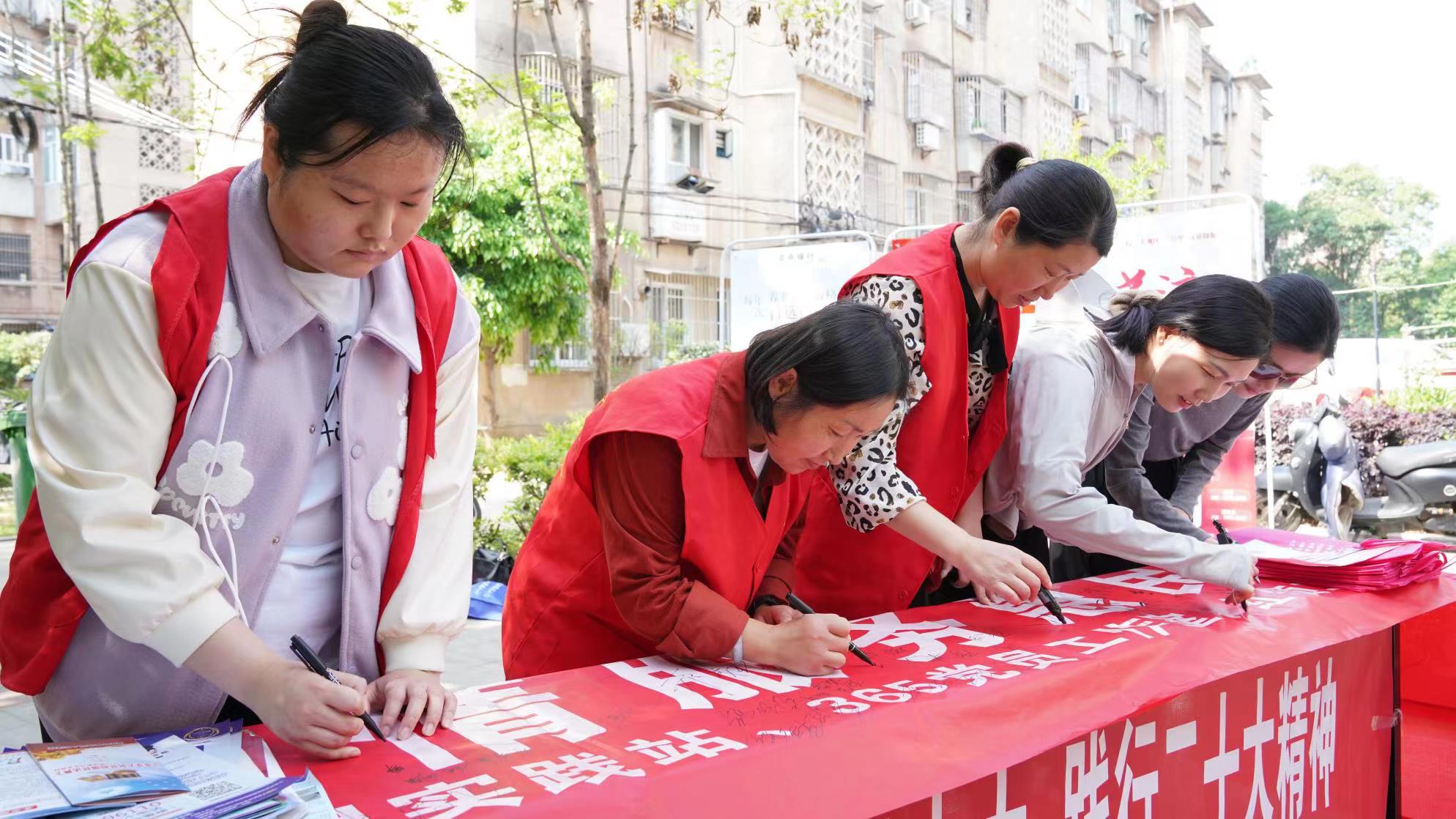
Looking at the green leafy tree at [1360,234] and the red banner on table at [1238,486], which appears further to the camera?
the green leafy tree at [1360,234]

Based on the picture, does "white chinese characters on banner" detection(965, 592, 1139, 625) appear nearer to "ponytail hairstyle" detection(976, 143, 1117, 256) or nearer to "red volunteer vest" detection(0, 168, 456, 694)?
"ponytail hairstyle" detection(976, 143, 1117, 256)

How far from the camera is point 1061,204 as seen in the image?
1.69 meters

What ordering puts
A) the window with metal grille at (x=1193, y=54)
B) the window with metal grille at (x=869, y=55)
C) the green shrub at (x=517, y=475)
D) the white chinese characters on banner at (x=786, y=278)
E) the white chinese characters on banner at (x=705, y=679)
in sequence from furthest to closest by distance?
the window with metal grille at (x=1193, y=54) < the window with metal grille at (x=869, y=55) < the white chinese characters on banner at (x=786, y=278) < the green shrub at (x=517, y=475) < the white chinese characters on banner at (x=705, y=679)

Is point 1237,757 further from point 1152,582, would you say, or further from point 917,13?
point 917,13

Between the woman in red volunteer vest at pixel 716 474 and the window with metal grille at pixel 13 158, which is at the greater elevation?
the window with metal grille at pixel 13 158

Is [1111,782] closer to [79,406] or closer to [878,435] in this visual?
[878,435]

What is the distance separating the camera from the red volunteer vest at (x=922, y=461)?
5.92ft

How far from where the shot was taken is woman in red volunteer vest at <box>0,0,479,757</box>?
95 centimetres

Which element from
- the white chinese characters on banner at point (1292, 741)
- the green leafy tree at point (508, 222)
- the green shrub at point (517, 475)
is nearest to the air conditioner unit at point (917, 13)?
the green leafy tree at point (508, 222)

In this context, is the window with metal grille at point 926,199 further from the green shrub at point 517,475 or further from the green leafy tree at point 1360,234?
the green leafy tree at point 1360,234

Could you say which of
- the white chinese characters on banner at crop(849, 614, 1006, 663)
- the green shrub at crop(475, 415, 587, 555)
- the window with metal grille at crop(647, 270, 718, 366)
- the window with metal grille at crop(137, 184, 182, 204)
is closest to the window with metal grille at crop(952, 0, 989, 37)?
the window with metal grille at crop(647, 270, 718, 366)

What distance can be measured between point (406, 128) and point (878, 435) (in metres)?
0.93

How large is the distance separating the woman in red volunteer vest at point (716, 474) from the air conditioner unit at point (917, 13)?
1633 centimetres

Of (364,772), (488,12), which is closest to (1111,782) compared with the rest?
(364,772)
